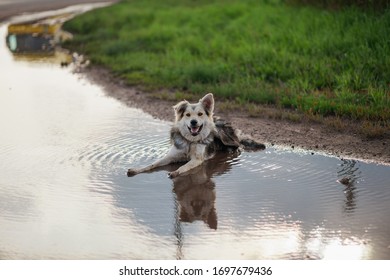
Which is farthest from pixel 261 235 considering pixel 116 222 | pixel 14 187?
pixel 14 187

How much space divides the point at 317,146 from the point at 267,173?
4.59ft

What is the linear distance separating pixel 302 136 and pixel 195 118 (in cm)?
194

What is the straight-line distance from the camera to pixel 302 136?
9.73 metres

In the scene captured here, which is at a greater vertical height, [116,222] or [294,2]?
[294,2]

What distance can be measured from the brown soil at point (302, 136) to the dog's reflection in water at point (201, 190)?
105cm

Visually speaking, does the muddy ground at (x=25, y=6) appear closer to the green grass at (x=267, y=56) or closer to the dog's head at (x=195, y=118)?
the green grass at (x=267, y=56)

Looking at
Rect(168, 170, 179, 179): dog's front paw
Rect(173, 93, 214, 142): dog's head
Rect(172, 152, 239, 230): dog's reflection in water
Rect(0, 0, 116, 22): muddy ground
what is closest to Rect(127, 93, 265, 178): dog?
Rect(173, 93, 214, 142): dog's head

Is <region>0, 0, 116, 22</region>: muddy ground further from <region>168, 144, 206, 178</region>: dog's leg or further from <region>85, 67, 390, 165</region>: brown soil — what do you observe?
<region>168, 144, 206, 178</region>: dog's leg

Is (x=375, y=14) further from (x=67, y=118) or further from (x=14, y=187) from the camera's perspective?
(x=14, y=187)

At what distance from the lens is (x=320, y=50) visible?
13586 mm

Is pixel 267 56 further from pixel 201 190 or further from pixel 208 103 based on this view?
pixel 201 190

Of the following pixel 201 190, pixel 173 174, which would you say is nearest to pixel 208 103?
pixel 173 174

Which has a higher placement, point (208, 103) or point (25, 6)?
point (25, 6)
